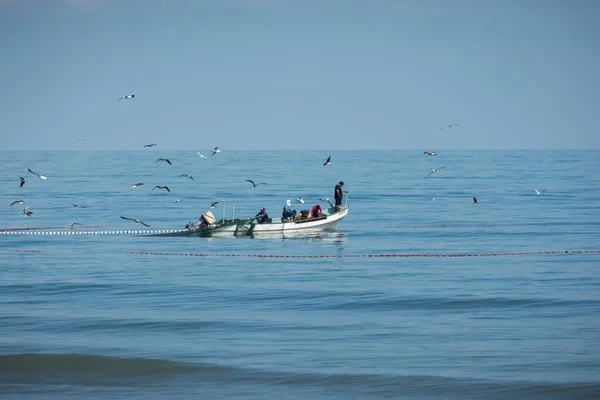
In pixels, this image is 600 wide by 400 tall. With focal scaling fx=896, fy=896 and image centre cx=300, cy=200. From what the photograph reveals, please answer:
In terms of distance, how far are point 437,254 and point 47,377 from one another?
27585 mm

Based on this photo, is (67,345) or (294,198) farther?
(294,198)

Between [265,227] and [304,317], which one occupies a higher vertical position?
[265,227]

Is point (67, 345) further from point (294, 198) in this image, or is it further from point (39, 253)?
point (294, 198)

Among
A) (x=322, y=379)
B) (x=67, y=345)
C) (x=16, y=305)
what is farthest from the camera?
(x=16, y=305)

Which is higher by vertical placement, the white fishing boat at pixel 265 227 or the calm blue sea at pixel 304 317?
the white fishing boat at pixel 265 227

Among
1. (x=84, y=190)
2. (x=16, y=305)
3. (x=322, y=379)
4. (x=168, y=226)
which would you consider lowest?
(x=322, y=379)

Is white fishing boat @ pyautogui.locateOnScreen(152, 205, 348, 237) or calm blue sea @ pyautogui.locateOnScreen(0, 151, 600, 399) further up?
white fishing boat @ pyautogui.locateOnScreen(152, 205, 348, 237)

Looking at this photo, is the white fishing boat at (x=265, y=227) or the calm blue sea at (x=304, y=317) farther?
the white fishing boat at (x=265, y=227)

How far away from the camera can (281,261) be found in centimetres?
4303

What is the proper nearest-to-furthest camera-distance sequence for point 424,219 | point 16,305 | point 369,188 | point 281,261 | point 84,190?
point 16,305
point 281,261
point 424,219
point 84,190
point 369,188

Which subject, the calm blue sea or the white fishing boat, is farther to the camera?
the white fishing boat

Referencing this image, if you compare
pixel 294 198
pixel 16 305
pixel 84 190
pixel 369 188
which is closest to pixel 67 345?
pixel 16 305

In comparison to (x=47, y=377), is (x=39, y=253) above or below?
above

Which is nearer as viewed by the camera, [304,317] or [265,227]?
[304,317]
